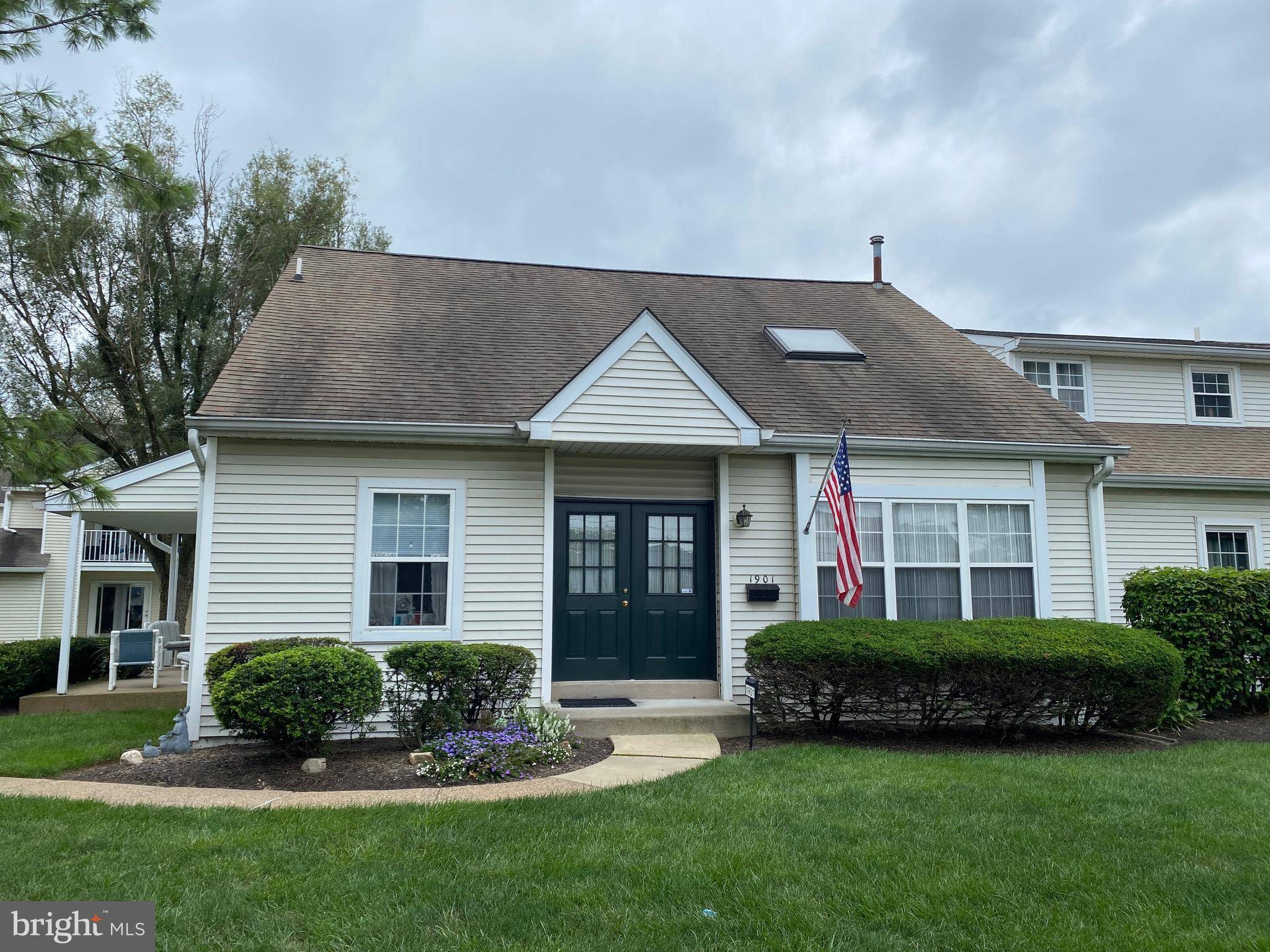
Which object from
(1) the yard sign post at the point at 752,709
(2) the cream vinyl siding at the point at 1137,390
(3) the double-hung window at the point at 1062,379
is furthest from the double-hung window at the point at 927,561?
(2) the cream vinyl siding at the point at 1137,390

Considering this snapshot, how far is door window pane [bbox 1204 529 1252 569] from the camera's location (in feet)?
42.6

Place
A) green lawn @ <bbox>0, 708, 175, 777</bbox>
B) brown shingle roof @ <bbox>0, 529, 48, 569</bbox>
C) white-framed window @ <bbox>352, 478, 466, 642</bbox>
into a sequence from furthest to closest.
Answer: brown shingle roof @ <bbox>0, 529, 48, 569</bbox>, white-framed window @ <bbox>352, 478, 466, 642</bbox>, green lawn @ <bbox>0, 708, 175, 777</bbox>

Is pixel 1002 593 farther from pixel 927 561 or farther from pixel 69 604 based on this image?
pixel 69 604

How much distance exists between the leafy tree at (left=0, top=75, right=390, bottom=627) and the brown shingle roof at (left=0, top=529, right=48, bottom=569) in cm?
986

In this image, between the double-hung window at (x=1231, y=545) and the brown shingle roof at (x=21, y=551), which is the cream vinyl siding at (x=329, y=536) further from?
the brown shingle roof at (x=21, y=551)

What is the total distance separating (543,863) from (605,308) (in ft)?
30.9

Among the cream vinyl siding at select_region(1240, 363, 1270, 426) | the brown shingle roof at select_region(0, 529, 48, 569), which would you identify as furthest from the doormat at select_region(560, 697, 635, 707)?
the brown shingle roof at select_region(0, 529, 48, 569)

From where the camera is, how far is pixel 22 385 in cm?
1722

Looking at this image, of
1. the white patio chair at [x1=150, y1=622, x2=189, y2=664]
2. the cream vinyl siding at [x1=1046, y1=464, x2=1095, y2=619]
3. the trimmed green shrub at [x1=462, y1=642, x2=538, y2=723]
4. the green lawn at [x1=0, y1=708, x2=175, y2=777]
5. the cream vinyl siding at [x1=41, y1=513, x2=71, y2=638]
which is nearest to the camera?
the green lawn at [x1=0, y1=708, x2=175, y2=777]

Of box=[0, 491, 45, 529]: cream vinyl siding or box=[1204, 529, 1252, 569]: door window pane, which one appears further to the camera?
box=[0, 491, 45, 529]: cream vinyl siding

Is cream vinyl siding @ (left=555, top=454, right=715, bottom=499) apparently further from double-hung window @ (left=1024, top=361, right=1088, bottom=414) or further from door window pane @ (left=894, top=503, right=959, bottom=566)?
double-hung window @ (left=1024, top=361, right=1088, bottom=414)

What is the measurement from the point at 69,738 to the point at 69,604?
162 inches

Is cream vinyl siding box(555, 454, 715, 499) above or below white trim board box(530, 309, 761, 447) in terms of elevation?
below

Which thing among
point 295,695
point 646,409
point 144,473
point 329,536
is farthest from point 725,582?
point 144,473
